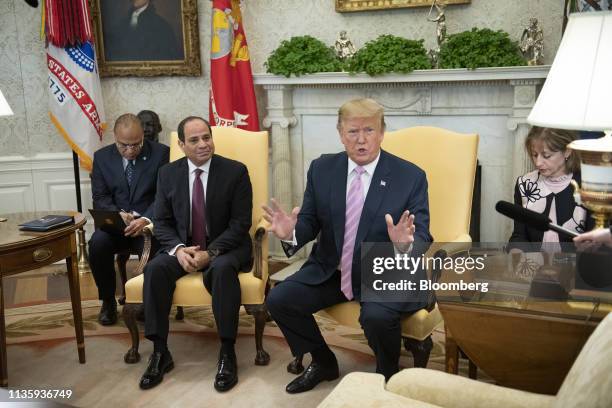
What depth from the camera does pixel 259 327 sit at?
345 centimetres

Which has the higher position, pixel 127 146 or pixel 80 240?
pixel 127 146

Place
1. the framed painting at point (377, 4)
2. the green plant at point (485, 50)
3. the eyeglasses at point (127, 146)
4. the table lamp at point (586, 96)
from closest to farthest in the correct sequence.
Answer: the table lamp at point (586, 96), the eyeglasses at point (127, 146), the green plant at point (485, 50), the framed painting at point (377, 4)

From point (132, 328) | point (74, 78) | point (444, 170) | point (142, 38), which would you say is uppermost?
point (142, 38)

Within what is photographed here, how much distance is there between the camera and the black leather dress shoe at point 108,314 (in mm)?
4117

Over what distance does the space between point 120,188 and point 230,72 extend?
4.85 ft

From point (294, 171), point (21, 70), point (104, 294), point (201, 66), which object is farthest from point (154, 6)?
point (104, 294)

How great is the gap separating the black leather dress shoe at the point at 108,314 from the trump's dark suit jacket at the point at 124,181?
611mm

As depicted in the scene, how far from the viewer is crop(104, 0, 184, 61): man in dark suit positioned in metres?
5.62

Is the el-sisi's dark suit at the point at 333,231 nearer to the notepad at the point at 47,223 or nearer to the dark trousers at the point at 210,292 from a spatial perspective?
the dark trousers at the point at 210,292

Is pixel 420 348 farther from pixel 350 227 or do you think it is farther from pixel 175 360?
pixel 175 360

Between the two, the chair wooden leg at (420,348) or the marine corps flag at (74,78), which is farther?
the marine corps flag at (74,78)

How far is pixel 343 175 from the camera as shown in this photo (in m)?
3.15

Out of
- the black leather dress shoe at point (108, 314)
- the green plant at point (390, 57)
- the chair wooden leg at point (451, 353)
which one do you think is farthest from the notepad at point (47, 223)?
the green plant at point (390, 57)

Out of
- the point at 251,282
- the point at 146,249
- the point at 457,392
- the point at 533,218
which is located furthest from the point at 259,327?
the point at 533,218
